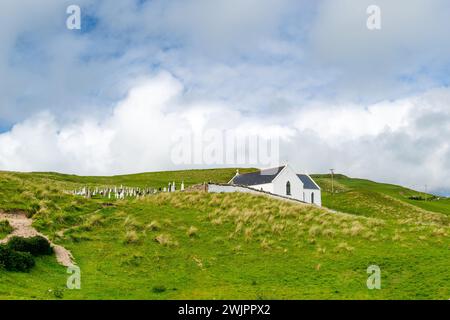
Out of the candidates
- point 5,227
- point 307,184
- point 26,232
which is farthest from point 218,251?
point 307,184

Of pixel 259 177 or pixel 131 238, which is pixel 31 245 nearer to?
pixel 131 238

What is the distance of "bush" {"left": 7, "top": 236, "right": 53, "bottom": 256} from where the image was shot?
2542cm

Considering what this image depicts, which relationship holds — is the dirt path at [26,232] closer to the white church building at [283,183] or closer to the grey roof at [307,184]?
the white church building at [283,183]

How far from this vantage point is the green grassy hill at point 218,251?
22.1 metres

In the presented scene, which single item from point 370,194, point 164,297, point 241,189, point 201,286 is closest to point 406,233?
point 201,286

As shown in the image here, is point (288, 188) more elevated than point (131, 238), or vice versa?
point (288, 188)

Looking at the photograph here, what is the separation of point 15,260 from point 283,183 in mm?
53597

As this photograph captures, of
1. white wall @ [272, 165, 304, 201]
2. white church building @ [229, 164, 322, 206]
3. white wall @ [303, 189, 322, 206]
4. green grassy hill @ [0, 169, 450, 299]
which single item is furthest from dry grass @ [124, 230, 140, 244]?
white wall @ [303, 189, 322, 206]

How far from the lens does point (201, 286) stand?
75.6ft

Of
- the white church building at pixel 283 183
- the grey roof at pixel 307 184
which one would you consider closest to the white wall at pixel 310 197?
the white church building at pixel 283 183

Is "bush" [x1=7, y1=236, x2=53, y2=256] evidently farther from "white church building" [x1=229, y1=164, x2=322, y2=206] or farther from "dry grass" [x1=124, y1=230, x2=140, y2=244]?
"white church building" [x1=229, y1=164, x2=322, y2=206]

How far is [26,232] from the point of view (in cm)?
2953

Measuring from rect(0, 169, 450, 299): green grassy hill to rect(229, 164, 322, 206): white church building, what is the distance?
85.2 feet
